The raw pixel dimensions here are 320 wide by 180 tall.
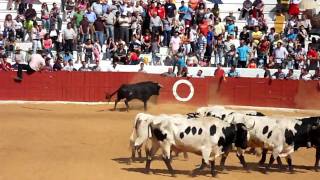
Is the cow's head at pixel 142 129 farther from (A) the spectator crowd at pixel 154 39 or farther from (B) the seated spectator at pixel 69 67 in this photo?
(B) the seated spectator at pixel 69 67

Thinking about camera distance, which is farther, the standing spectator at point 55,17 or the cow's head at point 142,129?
the standing spectator at point 55,17

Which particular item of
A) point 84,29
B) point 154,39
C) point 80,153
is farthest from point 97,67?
point 80,153

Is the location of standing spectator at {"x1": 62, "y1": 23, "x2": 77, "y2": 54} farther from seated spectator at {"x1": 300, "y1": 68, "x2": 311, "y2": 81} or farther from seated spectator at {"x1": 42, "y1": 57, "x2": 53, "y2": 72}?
seated spectator at {"x1": 300, "y1": 68, "x2": 311, "y2": 81}

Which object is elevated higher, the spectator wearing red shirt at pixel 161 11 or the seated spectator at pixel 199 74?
the spectator wearing red shirt at pixel 161 11

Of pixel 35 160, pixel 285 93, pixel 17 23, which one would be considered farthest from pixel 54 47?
pixel 35 160

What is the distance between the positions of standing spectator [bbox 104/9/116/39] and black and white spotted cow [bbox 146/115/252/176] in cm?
1362

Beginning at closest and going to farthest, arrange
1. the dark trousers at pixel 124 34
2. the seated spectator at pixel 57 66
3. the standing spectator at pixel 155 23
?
1. the seated spectator at pixel 57 66
2. the dark trousers at pixel 124 34
3. the standing spectator at pixel 155 23

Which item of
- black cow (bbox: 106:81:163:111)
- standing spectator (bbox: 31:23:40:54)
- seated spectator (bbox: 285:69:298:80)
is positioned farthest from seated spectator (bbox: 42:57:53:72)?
seated spectator (bbox: 285:69:298:80)

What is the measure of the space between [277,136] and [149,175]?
2918 millimetres

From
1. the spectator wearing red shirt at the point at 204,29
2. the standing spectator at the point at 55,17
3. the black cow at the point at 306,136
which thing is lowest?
the black cow at the point at 306,136

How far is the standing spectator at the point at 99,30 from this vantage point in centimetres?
2725

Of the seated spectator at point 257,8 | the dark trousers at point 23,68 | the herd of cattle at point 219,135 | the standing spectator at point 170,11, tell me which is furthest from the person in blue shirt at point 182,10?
the herd of cattle at point 219,135

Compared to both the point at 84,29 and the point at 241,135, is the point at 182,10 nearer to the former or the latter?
the point at 84,29

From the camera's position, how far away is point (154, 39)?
89.7 ft
